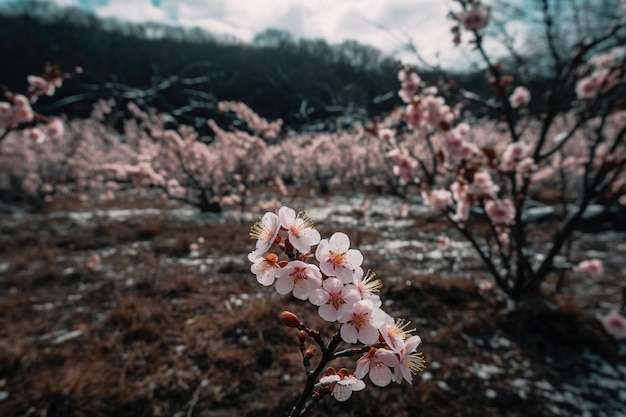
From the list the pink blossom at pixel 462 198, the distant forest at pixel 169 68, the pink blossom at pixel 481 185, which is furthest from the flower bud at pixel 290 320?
the distant forest at pixel 169 68

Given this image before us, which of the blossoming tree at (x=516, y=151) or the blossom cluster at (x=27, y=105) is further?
the blossoming tree at (x=516, y=151)

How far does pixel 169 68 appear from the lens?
170 ft

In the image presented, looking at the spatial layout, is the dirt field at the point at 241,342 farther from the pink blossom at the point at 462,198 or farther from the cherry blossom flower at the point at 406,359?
the cherry blossom flower at the point at 406,359

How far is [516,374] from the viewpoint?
3.38 metres

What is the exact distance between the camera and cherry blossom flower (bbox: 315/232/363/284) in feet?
3.10

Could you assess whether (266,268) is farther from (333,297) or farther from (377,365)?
(377,365)

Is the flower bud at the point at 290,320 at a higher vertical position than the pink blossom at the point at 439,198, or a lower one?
lower

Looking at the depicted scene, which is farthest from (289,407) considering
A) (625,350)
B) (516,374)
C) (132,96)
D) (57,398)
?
(132,96)

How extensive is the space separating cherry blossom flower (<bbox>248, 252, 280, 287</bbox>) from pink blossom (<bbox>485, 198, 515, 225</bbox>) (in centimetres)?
374

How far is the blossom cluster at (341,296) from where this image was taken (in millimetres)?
899

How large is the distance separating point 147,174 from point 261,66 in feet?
148

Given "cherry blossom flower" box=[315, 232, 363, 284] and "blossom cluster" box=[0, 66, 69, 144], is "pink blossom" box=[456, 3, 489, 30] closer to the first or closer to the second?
"cherry blossom flower" box=[315, 232, 363, 284]

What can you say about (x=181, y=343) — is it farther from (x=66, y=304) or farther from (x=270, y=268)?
(x=270, y=268)

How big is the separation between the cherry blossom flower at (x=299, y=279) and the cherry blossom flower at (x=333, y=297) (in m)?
0.03
